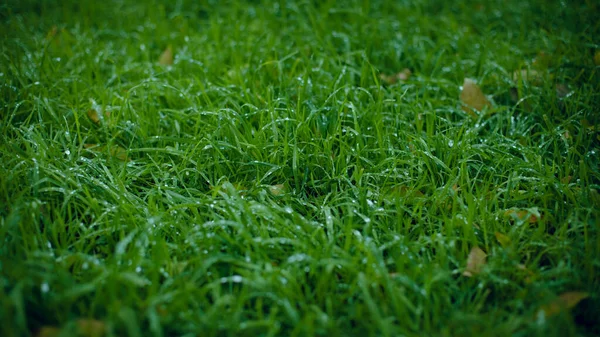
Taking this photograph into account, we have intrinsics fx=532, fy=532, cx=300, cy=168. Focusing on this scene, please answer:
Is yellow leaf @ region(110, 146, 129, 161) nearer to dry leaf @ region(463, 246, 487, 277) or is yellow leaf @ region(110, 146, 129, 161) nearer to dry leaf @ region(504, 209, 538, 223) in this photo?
dry leaf @ region(463, 246, 487, 277)

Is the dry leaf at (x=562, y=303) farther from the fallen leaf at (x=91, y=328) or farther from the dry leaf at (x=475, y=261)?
the fallen leaf at (x=91, y=328)

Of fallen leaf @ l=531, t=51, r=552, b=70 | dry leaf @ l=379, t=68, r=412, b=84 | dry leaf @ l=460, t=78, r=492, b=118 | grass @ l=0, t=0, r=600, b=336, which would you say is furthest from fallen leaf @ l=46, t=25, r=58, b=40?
fallen leaf @ l=531, t=51, r=552, b=70

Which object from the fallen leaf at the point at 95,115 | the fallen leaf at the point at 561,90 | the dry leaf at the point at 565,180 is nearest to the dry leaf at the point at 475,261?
the dry leaf at the point at 565,180

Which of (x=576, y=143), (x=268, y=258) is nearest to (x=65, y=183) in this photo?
(x=268, y=258)

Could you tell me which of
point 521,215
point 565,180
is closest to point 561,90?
point 565,180

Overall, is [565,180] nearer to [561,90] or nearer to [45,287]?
[561,90]

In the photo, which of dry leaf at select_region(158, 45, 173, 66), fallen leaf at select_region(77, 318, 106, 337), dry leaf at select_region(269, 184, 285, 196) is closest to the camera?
fallen leaf at select_region(77, 318, 106, 337)

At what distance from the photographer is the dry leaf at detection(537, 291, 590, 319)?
1584 mm

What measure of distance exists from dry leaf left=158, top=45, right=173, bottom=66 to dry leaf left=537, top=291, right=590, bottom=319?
2.31 metres

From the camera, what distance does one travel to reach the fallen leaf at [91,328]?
4.86 feet

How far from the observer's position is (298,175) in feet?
7.27

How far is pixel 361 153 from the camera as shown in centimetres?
229

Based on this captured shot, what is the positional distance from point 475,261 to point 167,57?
6.85 ft

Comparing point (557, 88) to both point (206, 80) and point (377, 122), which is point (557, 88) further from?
point (206, 80)
